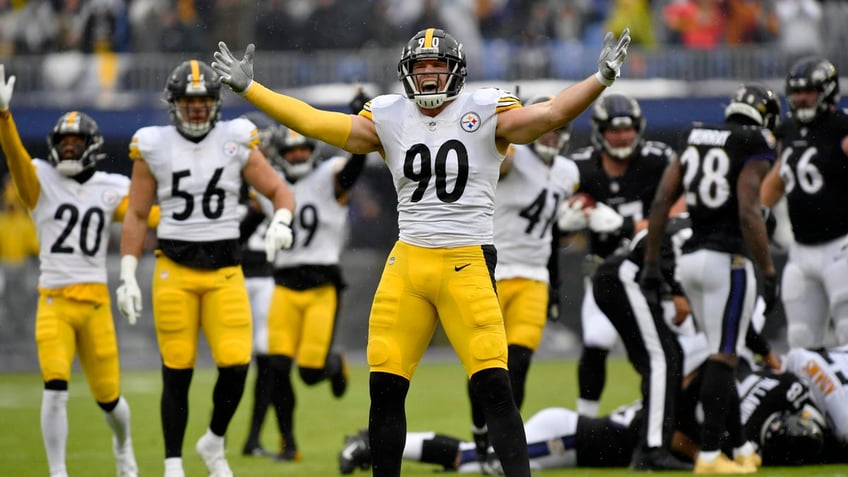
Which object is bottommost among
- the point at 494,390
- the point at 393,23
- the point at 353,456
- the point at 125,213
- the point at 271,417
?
the point at 271,417

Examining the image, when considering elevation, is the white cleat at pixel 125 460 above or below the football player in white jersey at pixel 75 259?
below

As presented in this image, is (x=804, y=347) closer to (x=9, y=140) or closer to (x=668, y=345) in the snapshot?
(x=668, y=345)

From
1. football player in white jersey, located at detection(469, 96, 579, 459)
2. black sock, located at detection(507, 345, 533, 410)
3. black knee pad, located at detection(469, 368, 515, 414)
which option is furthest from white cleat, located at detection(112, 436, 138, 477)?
black knee pad, located at detection(469, 368, 515, 414)

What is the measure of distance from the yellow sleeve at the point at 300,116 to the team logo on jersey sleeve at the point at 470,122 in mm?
510

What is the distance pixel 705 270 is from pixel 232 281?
2637 millimetres

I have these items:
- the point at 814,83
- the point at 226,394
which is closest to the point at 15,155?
the point at 226,394

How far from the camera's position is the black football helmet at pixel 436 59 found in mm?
5707

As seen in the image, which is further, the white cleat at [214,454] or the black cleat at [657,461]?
the black cleat at [657,461]

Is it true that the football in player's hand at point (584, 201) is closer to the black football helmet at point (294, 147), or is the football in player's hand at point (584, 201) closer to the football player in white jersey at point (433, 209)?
the black football helmet at point (294, 147)

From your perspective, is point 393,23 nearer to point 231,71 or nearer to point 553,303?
point 553,303

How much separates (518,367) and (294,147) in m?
2.51

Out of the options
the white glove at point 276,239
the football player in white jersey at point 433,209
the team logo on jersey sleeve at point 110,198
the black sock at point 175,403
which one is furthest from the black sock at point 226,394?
the football player in white jersey at point 433,209

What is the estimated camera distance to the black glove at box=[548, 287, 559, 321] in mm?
8484

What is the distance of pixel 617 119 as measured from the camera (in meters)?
8.41
